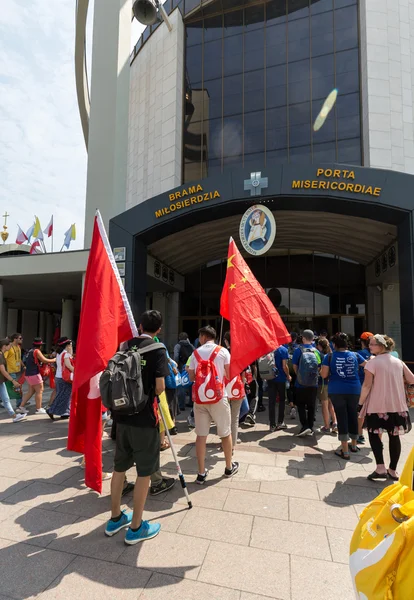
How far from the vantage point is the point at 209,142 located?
1534 centimetres

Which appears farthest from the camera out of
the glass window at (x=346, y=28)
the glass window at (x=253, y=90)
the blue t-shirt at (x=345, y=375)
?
the glass window at (x=253, y=90)

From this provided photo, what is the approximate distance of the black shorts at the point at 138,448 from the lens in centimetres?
295

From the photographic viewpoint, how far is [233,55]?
1545 cm

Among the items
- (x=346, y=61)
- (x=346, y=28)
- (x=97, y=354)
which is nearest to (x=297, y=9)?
(x=346, y=28)

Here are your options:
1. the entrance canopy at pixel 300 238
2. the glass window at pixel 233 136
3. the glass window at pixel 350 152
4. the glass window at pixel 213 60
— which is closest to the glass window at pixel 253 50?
the glass window at pixel 213 60

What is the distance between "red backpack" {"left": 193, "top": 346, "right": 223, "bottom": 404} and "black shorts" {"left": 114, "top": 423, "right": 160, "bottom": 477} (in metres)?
1.13

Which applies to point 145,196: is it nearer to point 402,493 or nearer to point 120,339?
point 120,339

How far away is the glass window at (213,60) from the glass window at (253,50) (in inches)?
47.6

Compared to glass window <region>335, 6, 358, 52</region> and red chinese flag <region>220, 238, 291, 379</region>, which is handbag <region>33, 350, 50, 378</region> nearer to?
red chinese flag <region>220, 238, 291, 379</region>

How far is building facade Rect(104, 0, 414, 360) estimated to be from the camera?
10508 millimetres

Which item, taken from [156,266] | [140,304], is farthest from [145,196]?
[140,304]

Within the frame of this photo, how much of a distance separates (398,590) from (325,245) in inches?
605

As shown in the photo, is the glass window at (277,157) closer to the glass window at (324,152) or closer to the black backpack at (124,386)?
the glass window at (324,152)

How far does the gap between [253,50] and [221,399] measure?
54.7ft
